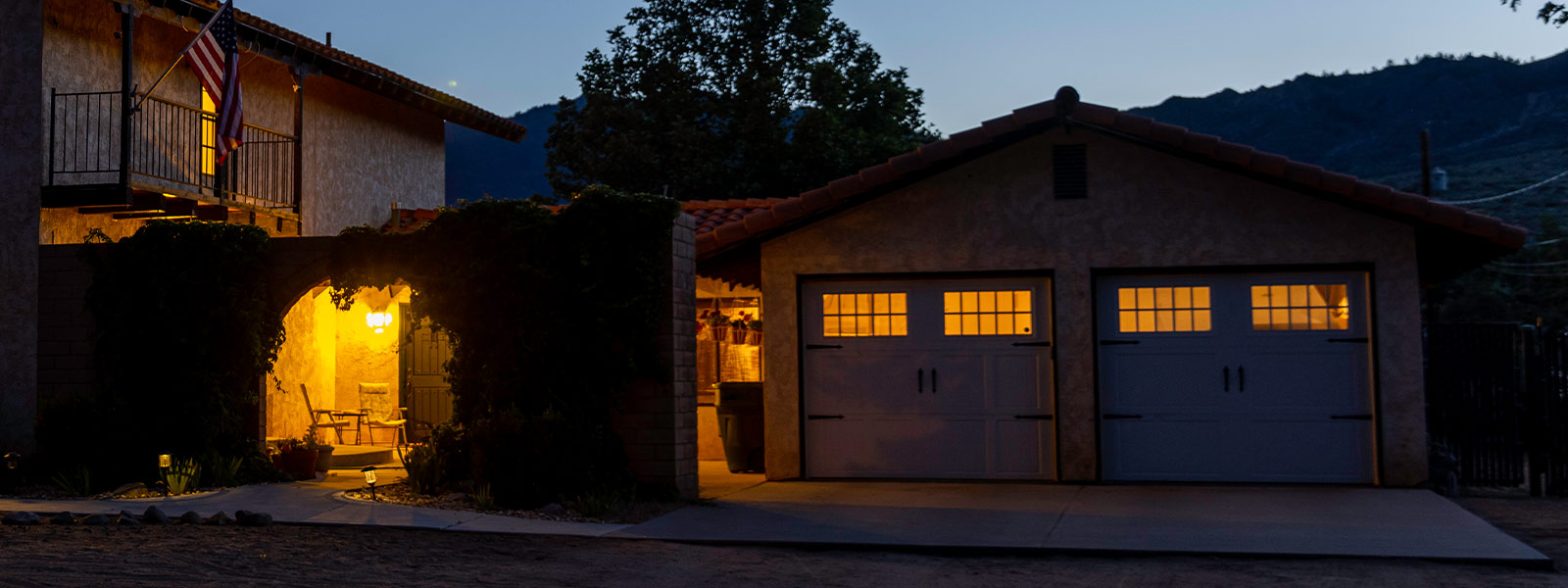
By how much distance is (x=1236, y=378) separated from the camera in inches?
470

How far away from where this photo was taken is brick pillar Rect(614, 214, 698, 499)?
34.8 ft

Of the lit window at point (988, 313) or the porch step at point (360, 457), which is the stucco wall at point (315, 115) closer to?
the porch step at point (360, 457)

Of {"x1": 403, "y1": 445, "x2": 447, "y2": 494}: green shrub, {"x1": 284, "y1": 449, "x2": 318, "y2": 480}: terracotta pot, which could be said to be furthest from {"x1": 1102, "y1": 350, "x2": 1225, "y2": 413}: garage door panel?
{"x1": 284, "y1": 449, "x2": 318, "y2": 480}: terracotta pot

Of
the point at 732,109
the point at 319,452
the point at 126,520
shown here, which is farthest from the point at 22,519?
the point at 732,109

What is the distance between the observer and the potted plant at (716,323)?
15.5 metres

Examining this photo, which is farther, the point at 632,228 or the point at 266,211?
the point at 266,211

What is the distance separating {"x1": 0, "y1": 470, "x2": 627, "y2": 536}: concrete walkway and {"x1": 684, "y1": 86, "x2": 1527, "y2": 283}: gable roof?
3688 mm

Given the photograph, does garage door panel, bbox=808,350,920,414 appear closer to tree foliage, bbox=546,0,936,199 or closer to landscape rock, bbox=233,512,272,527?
landscape rock, bbox=233,512,272,527

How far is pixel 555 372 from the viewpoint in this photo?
33.9 ft

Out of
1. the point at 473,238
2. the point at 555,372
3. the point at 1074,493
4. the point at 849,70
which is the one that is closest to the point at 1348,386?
the point at 1074,493

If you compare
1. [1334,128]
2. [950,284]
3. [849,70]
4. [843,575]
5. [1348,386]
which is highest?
[1334,128]

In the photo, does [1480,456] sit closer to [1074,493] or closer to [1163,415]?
[1163,415]

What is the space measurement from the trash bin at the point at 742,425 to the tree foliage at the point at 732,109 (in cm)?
1479

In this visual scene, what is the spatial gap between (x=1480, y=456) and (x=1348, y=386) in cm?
132
